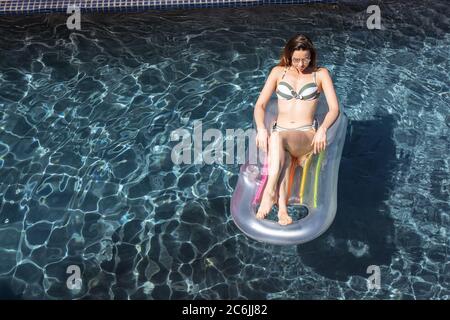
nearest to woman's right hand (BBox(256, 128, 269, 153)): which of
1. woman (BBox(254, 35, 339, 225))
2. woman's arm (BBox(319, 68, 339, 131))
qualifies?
woman (BBox(254, 35, 339, 225))

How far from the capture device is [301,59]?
5664mm

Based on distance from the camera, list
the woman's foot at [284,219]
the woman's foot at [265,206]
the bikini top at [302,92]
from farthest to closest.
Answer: the bikini top at [302,92] → the woman's foot at [265,206] → the woman's foot at [284,219]

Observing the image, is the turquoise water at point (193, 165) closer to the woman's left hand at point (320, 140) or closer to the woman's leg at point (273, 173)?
the woman's leg at point (273, 173)

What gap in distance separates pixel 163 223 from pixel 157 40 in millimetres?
3584

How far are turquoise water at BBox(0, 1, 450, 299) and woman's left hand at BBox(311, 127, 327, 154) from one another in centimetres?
106

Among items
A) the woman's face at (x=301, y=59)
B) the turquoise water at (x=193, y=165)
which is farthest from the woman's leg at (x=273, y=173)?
the woman's face at (x=301, y=59)

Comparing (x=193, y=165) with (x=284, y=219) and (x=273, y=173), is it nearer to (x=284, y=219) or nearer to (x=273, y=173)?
(x=273, y=173)

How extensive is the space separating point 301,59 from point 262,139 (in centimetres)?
91

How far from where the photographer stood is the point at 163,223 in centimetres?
623

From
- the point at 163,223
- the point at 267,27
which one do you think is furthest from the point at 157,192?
the point at 267,27

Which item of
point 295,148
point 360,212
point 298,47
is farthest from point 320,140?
point 360,212

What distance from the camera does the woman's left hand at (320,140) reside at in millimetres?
5520

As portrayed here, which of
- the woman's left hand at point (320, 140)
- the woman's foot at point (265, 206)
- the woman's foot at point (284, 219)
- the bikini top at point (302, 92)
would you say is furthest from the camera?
the bikini top at point (302, 92)
